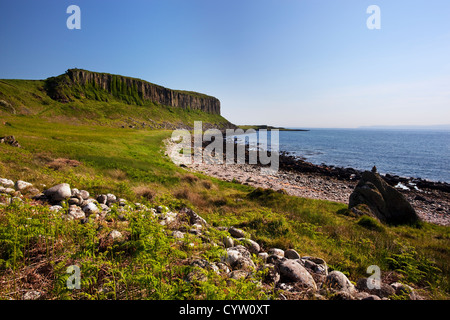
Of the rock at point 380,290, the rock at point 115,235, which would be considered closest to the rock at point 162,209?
the rock at point 115,235

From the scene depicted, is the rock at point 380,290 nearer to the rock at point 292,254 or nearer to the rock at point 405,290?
the rock at point 405,290

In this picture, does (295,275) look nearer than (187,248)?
Yes

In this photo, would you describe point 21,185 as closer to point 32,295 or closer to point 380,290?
point 32,295

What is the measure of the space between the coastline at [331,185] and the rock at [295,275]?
21836 millimetres

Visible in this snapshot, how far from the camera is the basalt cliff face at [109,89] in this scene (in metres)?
94.8

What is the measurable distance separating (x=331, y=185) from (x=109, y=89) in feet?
488

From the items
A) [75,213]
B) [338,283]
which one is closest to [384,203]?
[338,283]

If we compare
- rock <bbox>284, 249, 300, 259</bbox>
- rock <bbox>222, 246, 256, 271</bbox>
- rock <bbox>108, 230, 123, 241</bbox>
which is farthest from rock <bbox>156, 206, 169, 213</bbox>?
rock <bbox>284, 249, 300, 259</bbox>

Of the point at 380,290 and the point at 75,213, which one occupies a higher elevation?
the point at 75,213

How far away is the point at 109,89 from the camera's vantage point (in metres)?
131

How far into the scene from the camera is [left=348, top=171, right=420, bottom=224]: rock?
15164 mm


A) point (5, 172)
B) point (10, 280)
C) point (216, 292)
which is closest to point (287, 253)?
point (216, 292)

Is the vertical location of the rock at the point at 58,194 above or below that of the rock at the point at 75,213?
above
